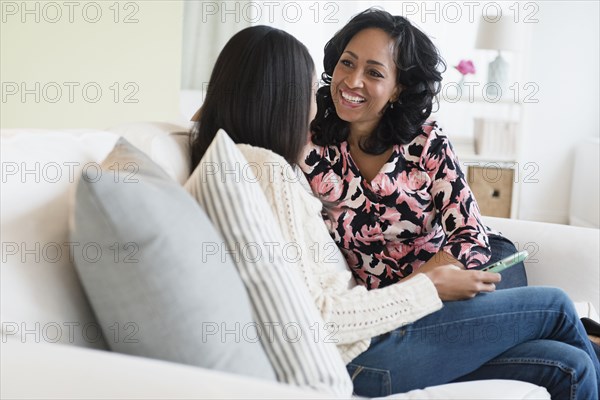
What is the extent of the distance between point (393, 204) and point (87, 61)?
2022 mm

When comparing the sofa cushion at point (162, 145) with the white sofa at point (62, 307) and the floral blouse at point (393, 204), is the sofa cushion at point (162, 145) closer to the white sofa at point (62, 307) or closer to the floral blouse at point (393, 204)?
the white sofa at point (62, 307)

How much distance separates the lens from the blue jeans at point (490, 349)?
1546mm

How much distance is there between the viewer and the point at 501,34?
5.29 metres

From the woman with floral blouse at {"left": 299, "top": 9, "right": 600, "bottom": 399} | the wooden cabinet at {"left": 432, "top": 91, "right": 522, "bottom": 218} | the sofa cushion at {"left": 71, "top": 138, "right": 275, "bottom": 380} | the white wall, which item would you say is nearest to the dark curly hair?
the woman with floral blouse at {"left": 299, "top": 9, "right": 600, "bottom": 399}

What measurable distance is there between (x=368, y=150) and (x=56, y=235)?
108cm

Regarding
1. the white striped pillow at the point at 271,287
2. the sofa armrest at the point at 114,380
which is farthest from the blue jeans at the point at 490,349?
the sofa armrest at the point at 114,380

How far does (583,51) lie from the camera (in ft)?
18.8

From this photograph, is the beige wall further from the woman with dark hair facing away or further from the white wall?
the white wall

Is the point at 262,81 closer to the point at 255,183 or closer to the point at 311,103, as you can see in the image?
the point at 311,103

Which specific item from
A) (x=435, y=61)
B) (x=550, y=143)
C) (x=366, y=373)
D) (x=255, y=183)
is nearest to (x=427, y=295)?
(x=366, y=373)

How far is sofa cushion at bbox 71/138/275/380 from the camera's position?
1.11 meters

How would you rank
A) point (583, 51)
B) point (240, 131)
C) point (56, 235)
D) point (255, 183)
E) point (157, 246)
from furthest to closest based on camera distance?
point (583, 51)
point (240, 131)
point (255, 183)
point (56, 235)
point (157, 246)

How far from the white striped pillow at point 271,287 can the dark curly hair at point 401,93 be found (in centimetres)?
88

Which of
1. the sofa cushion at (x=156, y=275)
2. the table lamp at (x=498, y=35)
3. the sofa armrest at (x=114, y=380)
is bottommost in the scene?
the sofa armrest at (x=114, y=380)
